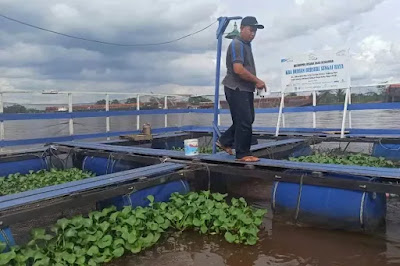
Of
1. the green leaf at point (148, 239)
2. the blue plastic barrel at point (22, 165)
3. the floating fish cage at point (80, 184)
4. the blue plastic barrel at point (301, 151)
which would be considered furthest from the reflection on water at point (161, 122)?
the green leaf at point (148, 239)

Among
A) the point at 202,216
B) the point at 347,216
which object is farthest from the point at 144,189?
the point at 347,216

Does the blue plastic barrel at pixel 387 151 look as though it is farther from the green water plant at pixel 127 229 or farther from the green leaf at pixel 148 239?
the green leaf at pixel 148 239

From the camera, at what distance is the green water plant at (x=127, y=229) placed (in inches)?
117

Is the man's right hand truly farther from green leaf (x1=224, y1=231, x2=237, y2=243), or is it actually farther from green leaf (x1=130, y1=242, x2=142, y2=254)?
green leaf (x1=130, y1=242, x2=142, y2=254)

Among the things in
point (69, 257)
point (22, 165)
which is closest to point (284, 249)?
point (69, 257)

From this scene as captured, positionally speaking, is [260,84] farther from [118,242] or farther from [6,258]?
[6,258]

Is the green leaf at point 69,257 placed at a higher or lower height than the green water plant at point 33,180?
higher

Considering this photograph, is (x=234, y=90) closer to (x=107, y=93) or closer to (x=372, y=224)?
(x=372, y=224)

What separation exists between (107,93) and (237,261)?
23.8 feet

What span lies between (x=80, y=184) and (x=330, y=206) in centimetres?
264

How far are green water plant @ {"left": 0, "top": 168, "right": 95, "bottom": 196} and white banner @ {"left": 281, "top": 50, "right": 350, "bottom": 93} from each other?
4.94 meters

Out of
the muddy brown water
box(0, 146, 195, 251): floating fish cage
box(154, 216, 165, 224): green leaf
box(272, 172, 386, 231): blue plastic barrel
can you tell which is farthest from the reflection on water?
the muddy brown water

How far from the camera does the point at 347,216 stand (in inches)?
149

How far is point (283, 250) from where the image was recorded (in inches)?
136
